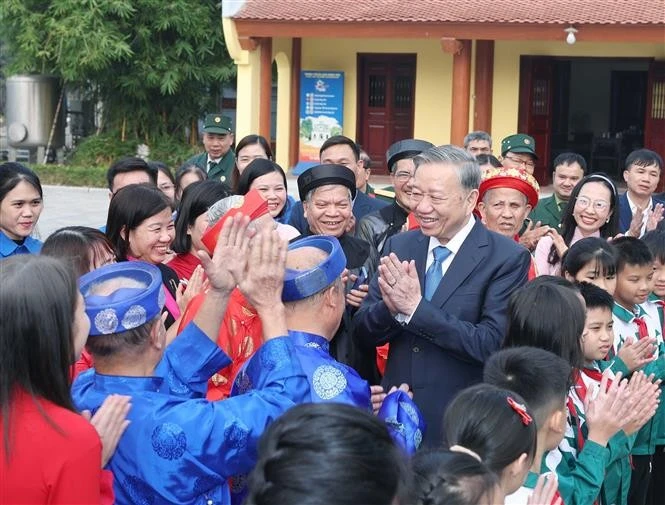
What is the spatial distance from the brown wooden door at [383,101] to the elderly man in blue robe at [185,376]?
54.6ft

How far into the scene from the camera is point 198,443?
8.11ft

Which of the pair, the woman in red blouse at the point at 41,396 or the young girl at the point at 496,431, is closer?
the woman in red blouse at the point at 41,396

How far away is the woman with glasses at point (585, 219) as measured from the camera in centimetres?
546

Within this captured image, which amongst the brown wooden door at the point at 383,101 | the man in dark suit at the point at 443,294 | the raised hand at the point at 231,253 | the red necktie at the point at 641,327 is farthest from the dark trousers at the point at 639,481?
the brown wooden door at the point at 383,101

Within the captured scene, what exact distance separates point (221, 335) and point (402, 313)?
66cm

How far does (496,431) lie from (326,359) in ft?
1.74

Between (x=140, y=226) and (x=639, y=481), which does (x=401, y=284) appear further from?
(x=639, y=481)

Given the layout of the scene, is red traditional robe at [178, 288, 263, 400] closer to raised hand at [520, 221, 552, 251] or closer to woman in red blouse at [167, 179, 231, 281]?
woman in red blouse at [167, 179, 231, 281]

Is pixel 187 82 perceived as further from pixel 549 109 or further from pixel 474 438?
pixel 474 438

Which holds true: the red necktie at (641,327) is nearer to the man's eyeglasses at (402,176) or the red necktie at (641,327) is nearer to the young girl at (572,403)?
the young girl at (572,403)

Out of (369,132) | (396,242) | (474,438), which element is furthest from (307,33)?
(474,438)

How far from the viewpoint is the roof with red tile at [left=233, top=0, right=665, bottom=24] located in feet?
53.8

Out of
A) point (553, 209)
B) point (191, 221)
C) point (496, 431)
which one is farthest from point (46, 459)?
point (553, 209)

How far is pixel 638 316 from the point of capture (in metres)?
4.86
